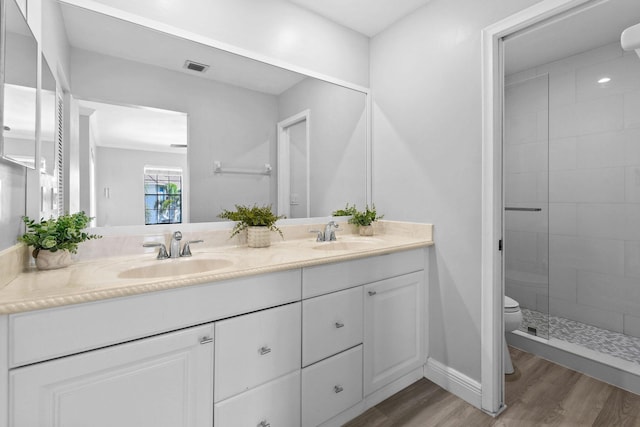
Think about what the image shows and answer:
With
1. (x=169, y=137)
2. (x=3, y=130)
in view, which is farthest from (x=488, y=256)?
(x=3, y=130)

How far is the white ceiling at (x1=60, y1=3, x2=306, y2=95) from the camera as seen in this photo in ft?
4.49

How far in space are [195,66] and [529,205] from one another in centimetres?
248

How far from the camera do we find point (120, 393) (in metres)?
0.95

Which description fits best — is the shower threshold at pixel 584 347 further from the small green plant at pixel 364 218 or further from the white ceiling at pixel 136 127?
the white ceiling at pixel 136 127

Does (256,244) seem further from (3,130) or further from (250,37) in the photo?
(250,37)

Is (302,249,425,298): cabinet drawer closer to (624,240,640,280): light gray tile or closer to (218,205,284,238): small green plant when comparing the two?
(218,205,284,238): small green plant

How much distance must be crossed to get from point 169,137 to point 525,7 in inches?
72.9

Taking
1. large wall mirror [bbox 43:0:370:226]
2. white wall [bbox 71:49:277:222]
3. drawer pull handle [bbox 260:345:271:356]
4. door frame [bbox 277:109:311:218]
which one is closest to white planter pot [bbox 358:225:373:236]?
large wall mirror [bbox 43:0:370:226]

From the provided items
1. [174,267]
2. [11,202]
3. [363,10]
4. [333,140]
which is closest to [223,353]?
[174,267]

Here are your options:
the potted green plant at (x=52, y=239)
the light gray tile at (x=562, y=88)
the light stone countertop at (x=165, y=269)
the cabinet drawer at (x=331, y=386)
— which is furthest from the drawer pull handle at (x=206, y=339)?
the light gray tile at (x=562, y=88)

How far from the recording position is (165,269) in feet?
4.49

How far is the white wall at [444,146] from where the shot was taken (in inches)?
66.9

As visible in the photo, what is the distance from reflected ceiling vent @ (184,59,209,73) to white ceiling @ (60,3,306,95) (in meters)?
0.01

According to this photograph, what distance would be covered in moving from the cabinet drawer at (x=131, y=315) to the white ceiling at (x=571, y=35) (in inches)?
70.5
